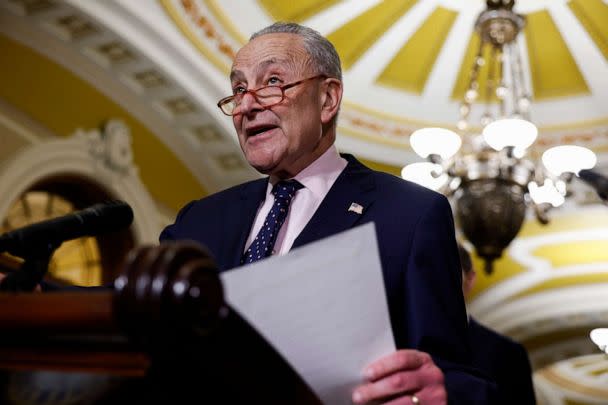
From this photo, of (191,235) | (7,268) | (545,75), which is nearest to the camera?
(7,268)

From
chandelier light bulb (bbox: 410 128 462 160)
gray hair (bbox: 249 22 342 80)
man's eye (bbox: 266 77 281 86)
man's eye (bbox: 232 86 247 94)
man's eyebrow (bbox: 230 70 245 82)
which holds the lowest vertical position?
man's eye (bbox: 266 77 281 86)

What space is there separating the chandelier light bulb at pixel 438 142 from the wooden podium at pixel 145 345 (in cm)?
470

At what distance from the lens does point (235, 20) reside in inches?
252

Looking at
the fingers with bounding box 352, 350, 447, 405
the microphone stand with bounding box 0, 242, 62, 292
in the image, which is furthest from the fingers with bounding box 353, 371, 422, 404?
the microphone stand with bounding box 0, 242, 62, 292

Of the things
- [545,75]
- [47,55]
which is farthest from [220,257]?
[545,75]

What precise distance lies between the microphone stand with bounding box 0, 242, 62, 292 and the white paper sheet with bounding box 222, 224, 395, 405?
26cm

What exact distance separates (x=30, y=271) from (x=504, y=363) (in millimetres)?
2376

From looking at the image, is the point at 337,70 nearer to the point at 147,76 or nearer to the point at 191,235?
the point at 191,235

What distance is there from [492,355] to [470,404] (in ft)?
6.56

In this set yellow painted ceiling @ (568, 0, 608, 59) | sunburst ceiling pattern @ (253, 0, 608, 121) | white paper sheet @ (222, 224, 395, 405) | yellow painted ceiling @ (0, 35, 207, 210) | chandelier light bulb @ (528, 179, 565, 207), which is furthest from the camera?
sunburst ceiling pattern @ (253, 0, 608, 121)

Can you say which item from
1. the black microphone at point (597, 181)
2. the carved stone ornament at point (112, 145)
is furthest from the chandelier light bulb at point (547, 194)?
the black microphone at point (597, 181)

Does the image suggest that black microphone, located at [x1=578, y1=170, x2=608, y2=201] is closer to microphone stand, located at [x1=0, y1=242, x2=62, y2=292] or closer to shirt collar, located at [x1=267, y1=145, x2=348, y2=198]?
shirt collar, located at [x1=267, y1=145, x2=348, y2=198]

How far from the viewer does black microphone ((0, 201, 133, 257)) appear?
1080 millimetres

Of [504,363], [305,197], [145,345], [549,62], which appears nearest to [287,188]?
[305,197]
